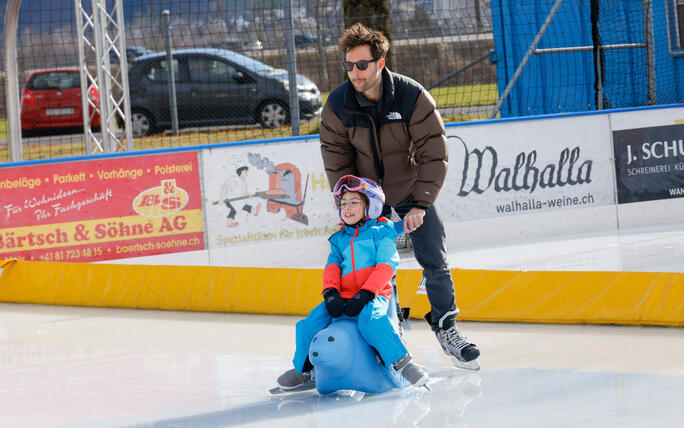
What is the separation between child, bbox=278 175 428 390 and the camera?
4.16m

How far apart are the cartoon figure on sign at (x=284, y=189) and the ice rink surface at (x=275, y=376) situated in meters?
2.01

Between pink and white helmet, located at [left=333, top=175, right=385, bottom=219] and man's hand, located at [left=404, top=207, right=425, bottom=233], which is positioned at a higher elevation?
pink and white helmet, located at [left=333, top=175, right=385, bottom=219]

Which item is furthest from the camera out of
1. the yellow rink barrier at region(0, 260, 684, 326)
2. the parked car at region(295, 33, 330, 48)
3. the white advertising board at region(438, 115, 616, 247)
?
the parked car at region(295, 33, 330, 48)

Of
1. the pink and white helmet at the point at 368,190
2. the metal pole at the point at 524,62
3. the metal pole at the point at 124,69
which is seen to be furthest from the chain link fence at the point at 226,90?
the pink and white helmet at the point at 368,190

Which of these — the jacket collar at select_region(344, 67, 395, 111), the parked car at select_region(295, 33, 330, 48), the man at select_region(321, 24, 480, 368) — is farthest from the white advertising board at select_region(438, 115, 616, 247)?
the parked car at select_region(295, 33, 330, 48)

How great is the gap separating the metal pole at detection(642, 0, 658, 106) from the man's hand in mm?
6788

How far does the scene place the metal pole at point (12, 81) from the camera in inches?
321

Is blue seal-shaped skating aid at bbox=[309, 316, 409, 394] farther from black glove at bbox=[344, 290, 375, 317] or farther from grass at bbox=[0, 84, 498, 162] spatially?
grass at bbox=[0, 84, 498, 162]

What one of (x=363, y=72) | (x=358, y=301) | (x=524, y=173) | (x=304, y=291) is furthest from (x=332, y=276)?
(x=524, y=173)

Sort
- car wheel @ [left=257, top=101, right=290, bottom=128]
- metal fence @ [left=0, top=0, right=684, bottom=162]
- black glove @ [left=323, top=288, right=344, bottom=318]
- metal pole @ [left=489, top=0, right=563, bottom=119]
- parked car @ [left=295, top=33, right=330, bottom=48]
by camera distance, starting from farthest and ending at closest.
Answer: parked car @ [left=295, top=33, right=330, bottom=48] → car wheel @ [left=257, top=101, right=290, bottom=128] → metal fence @ [left=0, top=0, right=684, bottom=162] → metal pole @ [left=489, top=0, right=563, bottom=119] → black glove @ [left=323, top=288, right=344, bottom=318]

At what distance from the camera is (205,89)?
1429cm

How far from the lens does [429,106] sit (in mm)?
4492

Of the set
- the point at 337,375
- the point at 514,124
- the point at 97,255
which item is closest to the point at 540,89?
the point at 514,124

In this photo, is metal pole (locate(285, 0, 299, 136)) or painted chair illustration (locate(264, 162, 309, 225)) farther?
metal pole (locate(285, 0, 299, 136))
